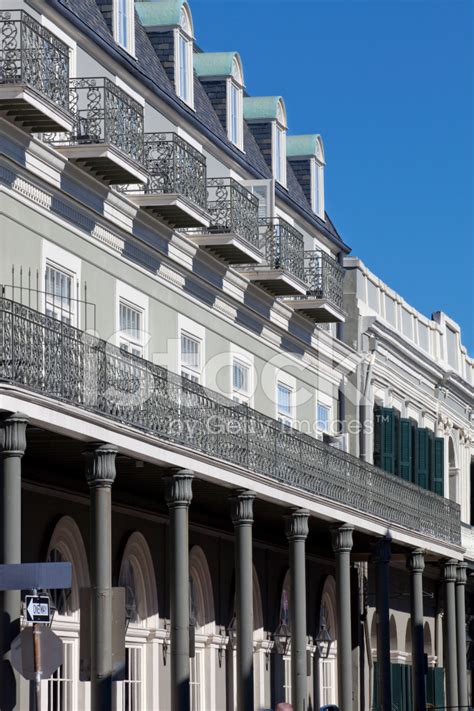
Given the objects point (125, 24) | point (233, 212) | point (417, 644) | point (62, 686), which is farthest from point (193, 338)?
point (417, 644)

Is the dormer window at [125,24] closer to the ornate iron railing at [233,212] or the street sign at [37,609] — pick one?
the ornate iron railing at [233,212]

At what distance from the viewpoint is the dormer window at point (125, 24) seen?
25.5 metres

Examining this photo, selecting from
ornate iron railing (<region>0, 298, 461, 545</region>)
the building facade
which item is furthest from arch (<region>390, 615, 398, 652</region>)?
ornate iron railing (<region>0, 298, 461, 545</region>)

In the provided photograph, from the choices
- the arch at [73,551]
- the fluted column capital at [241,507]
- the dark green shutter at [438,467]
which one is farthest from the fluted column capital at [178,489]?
the dark green shutter at [438,467]

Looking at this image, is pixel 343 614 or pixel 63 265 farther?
pixel 343 614

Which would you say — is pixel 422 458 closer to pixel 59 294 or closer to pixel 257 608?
pixel 257 608

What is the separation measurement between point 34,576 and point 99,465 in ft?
15.8

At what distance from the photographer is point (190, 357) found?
88.0 ft

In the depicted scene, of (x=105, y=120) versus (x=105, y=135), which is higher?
(x=105, y=120)

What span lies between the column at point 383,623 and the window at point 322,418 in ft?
9.19

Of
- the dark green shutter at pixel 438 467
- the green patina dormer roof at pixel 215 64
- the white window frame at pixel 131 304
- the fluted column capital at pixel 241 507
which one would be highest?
the green patina dormer roof at pixel 215 64

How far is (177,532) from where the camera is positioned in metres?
21.9

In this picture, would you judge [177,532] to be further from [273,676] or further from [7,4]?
[273,676]


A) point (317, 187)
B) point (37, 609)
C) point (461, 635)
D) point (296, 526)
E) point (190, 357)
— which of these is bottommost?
point (461, 635)
